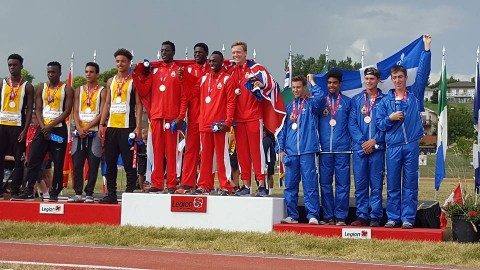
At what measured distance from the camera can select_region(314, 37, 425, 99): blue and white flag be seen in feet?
32.1

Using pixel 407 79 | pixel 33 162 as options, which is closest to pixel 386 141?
pixel 407 79

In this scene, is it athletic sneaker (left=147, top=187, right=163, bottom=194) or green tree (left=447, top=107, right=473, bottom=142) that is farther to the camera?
green tree (left=447, top=107, right=473, bottom=142)

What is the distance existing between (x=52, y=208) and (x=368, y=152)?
4.56 meters

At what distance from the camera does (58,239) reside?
879 centimetres

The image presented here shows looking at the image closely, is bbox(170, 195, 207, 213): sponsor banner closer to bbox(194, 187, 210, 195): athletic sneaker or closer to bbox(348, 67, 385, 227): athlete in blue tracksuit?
bbox(194, 187, 210, 195): athletic sneaker

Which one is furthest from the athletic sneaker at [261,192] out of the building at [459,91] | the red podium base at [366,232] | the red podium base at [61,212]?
the building at [459,91]

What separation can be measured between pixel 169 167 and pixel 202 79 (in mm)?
1389

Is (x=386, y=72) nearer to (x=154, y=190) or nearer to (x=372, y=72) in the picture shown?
(x=372, y=72)

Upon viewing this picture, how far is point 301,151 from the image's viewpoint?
929 centimetres

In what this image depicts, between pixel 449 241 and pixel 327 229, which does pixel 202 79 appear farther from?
pixel 449 241

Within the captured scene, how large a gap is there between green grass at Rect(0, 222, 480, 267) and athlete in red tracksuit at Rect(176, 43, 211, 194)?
3.95ft

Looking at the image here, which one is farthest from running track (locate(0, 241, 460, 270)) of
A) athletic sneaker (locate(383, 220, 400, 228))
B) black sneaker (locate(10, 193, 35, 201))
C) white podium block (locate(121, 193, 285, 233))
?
black sneaker (locate(10, 193, 35, 201))

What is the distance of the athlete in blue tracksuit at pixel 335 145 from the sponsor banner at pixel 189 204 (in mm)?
1610

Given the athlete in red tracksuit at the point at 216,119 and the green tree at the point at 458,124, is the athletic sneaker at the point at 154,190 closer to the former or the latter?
the athlete in red tracksuit at the point at 216,119
